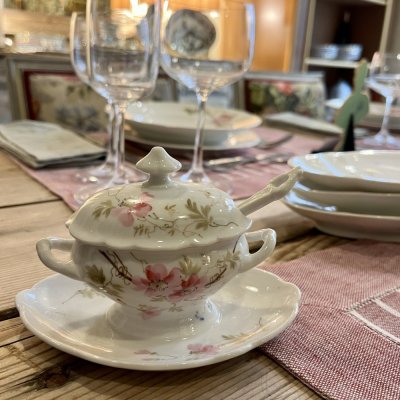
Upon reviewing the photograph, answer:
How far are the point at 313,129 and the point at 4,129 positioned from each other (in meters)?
0.80

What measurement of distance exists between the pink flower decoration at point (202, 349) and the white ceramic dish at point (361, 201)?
327mm

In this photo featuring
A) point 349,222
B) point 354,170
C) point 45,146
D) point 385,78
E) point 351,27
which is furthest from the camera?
point 351,27

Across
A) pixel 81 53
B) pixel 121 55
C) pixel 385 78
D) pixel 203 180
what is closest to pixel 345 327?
pixel 203 180

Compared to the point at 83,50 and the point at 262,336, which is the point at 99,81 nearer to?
the point at 83,50

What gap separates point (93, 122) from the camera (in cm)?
150

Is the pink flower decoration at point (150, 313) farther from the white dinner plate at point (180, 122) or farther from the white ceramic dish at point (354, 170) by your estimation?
the white dinner plate at point (180, 122)

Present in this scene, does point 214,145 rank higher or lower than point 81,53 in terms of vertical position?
lower

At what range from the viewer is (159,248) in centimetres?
→ 32

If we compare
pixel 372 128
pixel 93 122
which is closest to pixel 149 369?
pixel 93 122

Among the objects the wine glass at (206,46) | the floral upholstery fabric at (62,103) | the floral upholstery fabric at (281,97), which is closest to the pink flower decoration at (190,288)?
the wine glass at (206,46)

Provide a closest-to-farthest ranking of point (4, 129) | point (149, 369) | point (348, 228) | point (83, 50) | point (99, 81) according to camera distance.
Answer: point (149, 369), point (348, 228), point (99, 81), point (83, 50), point (4, 129)

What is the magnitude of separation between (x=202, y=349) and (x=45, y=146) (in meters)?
0.71

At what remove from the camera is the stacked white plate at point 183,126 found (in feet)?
3.24

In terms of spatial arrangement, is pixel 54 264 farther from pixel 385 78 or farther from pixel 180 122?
pixel 385 78
